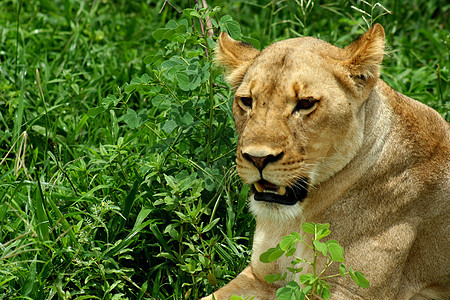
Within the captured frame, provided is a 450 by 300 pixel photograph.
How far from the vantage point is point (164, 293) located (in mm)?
3930

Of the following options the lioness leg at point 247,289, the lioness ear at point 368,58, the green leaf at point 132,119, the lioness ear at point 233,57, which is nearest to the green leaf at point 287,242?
the lioness leg at point 247,289

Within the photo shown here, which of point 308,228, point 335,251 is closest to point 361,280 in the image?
point 335,251

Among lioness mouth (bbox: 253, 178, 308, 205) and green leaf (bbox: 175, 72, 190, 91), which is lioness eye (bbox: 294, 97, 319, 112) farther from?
green leaf (bbox: 175, 72, 190, 91)

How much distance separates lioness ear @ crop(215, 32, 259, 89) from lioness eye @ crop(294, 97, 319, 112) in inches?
19.2

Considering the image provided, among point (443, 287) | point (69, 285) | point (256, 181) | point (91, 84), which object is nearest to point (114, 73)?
point (91, 84)

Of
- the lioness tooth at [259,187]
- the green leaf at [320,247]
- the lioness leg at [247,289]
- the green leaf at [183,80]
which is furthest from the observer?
the green leaf at [183,80]

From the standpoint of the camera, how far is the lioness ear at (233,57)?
145 inches

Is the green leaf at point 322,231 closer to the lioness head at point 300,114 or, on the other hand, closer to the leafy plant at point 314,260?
the leafy plant at point 314,260

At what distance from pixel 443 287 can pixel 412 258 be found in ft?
0.90

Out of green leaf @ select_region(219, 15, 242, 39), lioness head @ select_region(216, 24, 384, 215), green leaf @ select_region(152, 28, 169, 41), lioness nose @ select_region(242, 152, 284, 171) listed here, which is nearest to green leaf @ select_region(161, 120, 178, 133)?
green leaf @ select_region(152, 28, 169, 41)

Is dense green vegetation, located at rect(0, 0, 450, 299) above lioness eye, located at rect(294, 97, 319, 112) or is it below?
below

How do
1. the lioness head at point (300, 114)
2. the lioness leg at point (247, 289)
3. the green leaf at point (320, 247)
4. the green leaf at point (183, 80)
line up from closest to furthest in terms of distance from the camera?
the green leaf at point (320, 247) < the lioness head at point (300, 114) < the lioness leg at point (247, 289) < the green leaf at point (183, 80)

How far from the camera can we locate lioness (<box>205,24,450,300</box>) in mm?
3260

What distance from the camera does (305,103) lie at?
326 centimetres
